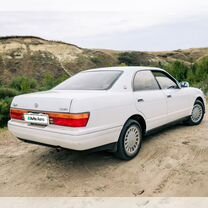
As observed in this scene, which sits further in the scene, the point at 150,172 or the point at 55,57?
the point at 55,57

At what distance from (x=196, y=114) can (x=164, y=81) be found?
4.89 feet

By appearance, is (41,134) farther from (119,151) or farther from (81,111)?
(119,151)

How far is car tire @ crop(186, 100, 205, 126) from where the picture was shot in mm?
6025

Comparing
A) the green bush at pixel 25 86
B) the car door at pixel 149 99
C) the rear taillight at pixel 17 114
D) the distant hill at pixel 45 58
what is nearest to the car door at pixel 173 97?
the car door at pixel 149 99

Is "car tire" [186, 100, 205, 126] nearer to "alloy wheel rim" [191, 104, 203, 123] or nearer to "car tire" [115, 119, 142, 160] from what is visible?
"alloy wheel rim" [191, 104, 203, 123]

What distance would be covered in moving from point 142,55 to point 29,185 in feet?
200

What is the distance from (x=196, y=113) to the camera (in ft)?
20.2

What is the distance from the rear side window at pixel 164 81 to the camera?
5113 millimetres

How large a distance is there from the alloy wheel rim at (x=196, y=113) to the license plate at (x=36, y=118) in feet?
12.2

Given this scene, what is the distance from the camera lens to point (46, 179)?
3.69 meters

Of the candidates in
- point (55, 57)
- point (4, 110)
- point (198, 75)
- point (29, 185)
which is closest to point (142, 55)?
point (55, 57)

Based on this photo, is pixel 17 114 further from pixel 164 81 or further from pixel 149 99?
pixel 164 81

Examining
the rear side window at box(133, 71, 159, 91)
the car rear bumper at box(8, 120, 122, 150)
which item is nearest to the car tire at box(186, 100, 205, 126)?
the rear side window at box(133, 71, 159, 91)

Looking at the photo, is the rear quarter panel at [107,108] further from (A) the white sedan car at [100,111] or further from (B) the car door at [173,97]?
(B) the car door at [173,97]
